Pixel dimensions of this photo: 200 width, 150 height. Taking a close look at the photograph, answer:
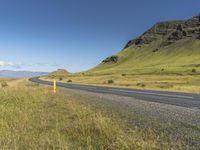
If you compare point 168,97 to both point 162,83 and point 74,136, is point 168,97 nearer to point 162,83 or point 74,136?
point 74,136

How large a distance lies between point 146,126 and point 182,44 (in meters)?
187

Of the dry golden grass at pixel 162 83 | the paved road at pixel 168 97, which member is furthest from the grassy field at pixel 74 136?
the dry golden grass at pixel 162 83

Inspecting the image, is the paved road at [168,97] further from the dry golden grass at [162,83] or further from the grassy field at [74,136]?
the grassy field at [74,136]

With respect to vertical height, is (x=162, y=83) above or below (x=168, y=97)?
above

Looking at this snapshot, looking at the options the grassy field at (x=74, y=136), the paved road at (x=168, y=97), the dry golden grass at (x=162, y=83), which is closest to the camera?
the grassy field at (x=74, y=136)

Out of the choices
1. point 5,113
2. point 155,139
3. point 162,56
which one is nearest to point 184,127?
point 155,139

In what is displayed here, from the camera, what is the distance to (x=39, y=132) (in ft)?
26.5

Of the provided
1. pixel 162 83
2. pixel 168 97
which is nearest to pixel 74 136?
pixel 168 97

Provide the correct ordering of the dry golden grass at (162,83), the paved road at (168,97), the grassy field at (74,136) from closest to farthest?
the grassy field at (74,136) → the paved road at (168,97) → the dry golden grass at (162,83)

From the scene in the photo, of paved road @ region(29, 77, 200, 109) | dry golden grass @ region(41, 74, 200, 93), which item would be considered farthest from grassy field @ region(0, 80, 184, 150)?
dry golden grass @ region(41, 74, 200, 93)

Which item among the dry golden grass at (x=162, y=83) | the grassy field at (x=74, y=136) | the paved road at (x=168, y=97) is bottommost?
the grassy field at (x=74, y=136)

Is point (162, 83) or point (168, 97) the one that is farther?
point (162, 83)

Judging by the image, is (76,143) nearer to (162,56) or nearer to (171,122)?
(171,122)

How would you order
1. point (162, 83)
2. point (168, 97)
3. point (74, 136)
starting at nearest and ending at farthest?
point (74, 136)
point (168, 97)
point (162, 83)
